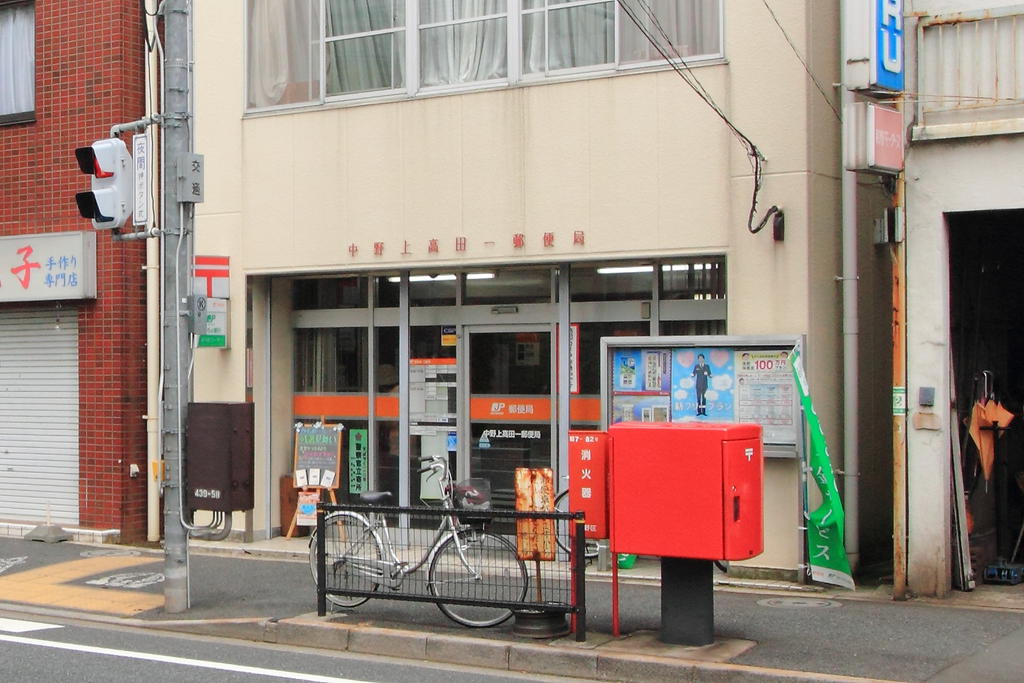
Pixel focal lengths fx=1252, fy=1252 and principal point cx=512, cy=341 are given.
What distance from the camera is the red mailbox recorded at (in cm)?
863

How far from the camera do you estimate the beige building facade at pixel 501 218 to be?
1179cm

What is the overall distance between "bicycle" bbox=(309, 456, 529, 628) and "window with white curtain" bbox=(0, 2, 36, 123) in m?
8.98

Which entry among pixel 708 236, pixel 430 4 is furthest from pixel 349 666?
pixel 430 4

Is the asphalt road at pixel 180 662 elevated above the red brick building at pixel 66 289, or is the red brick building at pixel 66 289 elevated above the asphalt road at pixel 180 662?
the red brick building at pixel 66 289

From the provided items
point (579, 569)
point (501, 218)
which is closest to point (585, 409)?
point (501, 218)

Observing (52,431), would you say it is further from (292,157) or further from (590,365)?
(590,365)

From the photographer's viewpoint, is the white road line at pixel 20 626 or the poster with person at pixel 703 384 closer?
the white road line at pixel 20 626

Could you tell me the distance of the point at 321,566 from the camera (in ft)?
33.8

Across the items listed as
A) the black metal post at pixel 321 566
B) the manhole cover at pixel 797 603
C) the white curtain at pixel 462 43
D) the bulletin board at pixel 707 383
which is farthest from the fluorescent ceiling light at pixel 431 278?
the manhole cover at pixel 797 603

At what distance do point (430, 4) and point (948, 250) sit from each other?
632 cm

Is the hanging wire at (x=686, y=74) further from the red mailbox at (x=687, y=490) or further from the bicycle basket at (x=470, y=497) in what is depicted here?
the bicycle basket at (x=470, y=497)

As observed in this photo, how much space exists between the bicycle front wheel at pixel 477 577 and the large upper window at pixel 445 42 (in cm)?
530

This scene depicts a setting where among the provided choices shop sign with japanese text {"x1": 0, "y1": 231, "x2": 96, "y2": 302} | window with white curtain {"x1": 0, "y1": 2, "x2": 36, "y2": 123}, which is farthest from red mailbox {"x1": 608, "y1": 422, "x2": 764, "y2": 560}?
window with white curtain {"x1": 0, "y1": 2, "x2": 36, "y2": 123}

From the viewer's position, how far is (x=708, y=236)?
12.0 metres
